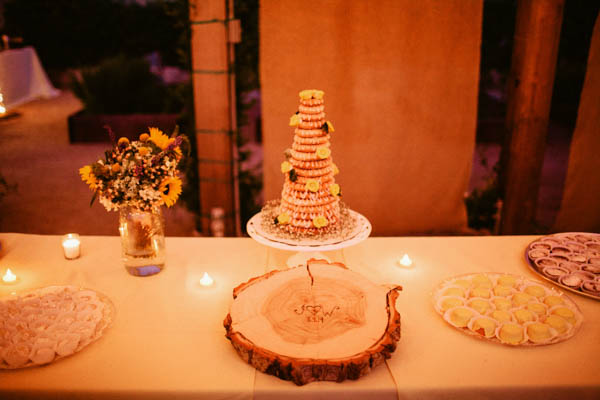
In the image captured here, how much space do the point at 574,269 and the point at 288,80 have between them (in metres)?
2.61

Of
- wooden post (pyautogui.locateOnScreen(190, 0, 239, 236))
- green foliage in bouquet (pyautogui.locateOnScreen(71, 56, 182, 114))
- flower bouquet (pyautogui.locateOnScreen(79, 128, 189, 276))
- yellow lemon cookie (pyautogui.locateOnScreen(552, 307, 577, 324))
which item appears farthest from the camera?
green foliage in bouquet (pyautogui.locateOnScreen(71, 56, 182, 114))

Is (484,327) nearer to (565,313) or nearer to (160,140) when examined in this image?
(565,313)

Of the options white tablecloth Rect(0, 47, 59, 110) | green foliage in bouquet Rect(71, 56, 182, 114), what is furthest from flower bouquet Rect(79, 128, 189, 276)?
white tablecloth Rect(0, 47, 59, 110)

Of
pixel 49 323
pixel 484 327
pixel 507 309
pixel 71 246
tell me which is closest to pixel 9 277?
pixel 71 246

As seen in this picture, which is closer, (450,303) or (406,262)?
(450,303)

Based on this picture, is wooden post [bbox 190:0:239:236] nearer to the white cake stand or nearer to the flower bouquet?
the white cake stand

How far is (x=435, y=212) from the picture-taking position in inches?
182

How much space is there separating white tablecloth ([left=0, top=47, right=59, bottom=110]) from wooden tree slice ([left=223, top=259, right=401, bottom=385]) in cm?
813

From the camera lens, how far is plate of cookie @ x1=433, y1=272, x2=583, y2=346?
6.00ft

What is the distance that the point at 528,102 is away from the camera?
13.0ft

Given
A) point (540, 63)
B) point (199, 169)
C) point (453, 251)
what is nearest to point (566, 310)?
point (453, 251)

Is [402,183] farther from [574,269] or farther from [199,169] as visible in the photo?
[574,269]

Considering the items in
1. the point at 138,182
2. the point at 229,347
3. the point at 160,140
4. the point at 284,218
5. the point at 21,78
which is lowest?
the point at 229,347

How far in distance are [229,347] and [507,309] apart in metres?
1.09
